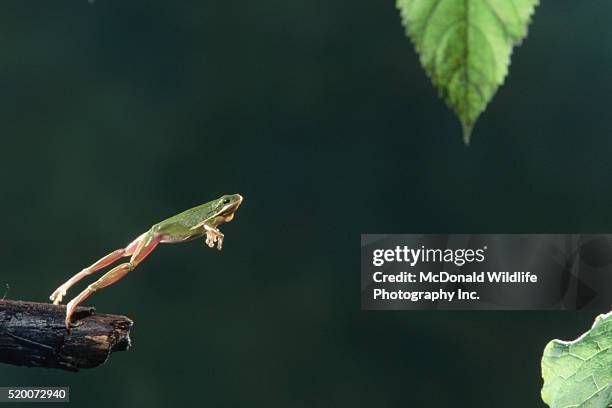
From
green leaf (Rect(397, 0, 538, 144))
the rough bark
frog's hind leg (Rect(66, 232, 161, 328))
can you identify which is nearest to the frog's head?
frog's hind leg (Rect(66, 232, 161, 328))

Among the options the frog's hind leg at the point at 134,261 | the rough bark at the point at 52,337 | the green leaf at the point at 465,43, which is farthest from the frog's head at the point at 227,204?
the green leaf at the point at 465,43

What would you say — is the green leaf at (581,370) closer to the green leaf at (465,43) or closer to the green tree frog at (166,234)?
the green leaf at (465,43)

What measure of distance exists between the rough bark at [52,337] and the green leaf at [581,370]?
49.0 inches

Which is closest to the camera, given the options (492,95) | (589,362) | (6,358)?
(492,95)

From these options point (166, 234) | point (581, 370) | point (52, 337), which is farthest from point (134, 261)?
point (581, 370)

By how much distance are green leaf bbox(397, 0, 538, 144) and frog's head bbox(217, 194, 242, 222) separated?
34.4 inches

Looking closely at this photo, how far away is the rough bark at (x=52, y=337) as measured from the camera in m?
1.41

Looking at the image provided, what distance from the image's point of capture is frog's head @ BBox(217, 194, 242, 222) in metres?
1.04

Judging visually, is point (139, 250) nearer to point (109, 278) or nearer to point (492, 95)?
point (109, 278)

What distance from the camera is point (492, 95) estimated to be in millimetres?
144

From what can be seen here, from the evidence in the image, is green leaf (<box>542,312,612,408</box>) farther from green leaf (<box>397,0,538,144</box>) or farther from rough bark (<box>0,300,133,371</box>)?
rough bark (<box>0,300,133,371</box>)

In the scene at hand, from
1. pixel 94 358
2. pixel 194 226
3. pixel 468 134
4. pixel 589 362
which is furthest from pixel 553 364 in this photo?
pixel 94 358

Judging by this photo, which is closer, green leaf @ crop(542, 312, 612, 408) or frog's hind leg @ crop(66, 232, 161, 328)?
green leaf @ crop(542, 312, 612, 408)

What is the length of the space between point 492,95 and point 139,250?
0.92 m
